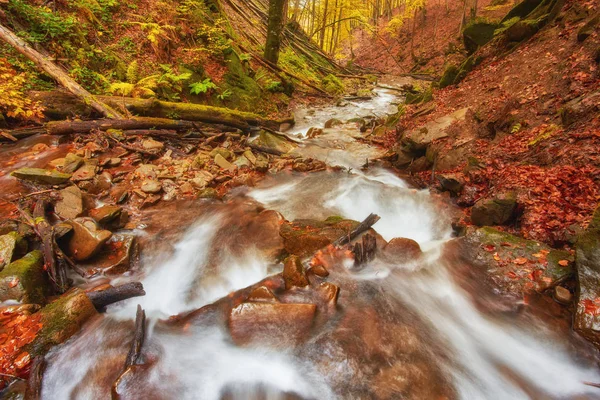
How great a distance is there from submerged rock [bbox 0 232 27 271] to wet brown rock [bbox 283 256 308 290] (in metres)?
3.51

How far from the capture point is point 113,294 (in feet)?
11.6

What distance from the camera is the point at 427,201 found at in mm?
6328

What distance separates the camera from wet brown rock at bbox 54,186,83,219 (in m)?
4.49

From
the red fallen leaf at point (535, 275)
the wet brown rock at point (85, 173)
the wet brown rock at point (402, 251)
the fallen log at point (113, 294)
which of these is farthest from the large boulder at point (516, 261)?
the wet brown rock at point (85, 173)

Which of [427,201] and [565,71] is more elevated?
[565,71]

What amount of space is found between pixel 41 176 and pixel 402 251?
659 centimetres

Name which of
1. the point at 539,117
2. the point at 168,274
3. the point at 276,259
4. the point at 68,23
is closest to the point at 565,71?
the point at 539,117

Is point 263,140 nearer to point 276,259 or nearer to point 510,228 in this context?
point 276,259

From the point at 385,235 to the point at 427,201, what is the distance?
4.98ft

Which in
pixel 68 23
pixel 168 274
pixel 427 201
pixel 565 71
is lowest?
pixel 168 274

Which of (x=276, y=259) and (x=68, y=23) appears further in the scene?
(x=68, y=23)

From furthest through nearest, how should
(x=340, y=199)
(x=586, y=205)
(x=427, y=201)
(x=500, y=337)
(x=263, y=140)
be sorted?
(x=263, y=140) < (x=340, y=199) < (x=427, y=201) < (x=586, y=205) < (x=500, y=337)

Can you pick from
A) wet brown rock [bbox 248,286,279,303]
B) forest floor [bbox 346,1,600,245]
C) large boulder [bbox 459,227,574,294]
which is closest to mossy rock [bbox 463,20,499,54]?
forest floor [bbox 346,1,600,245]

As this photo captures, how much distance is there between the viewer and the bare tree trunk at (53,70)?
6414 millimetres
